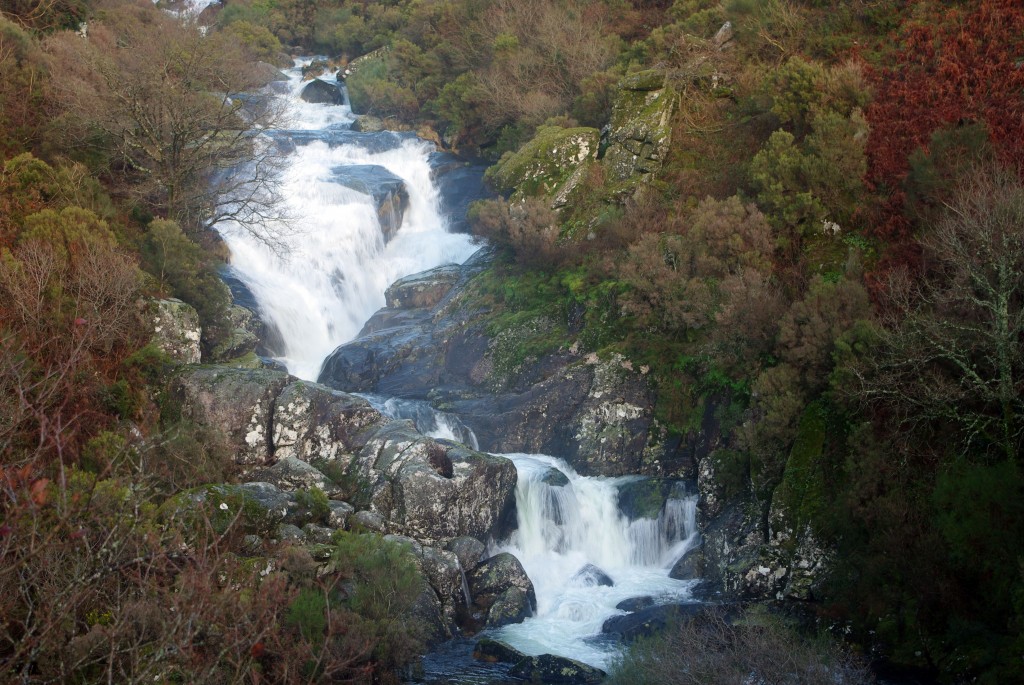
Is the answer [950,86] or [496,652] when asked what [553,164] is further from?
[496,652]

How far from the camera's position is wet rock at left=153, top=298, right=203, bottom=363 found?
1653 cm

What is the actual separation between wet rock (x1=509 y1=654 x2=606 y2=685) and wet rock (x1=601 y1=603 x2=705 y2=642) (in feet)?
3.34

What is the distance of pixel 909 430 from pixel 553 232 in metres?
11.0

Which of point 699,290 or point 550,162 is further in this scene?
point 550,162

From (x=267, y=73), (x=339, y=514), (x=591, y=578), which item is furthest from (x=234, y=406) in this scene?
(x=267, y=73)

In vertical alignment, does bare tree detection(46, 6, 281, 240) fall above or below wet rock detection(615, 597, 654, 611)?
above

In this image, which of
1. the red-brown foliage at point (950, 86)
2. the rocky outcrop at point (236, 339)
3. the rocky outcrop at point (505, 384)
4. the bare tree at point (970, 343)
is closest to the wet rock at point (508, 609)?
the rocky outcrop at point (505, 384)

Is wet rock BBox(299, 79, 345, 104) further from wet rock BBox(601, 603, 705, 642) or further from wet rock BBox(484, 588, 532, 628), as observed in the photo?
wet rock BBox(601, 603, 705, 642)

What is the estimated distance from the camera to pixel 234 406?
15539 millimetres

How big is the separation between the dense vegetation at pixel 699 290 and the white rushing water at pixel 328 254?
2195 mm

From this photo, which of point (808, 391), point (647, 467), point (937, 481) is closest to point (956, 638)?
point (937, 481)

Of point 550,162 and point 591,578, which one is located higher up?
point 550,162

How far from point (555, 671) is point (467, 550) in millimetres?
3140

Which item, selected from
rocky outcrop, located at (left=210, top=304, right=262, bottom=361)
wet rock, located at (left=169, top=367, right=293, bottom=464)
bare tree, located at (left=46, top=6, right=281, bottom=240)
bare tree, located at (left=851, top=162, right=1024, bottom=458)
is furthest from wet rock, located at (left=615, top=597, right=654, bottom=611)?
bare tree, located at (left=46, top=6, right=281, bottom=240)
